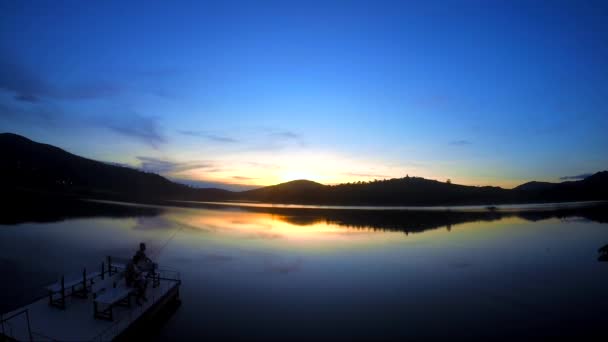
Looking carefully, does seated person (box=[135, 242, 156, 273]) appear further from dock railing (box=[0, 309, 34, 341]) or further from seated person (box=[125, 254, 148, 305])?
dock railing (box=[0, 309, 34, 341])

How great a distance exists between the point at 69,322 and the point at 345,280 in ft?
50.0

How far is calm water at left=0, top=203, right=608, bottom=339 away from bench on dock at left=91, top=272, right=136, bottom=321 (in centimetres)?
246

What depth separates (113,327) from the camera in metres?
10.1

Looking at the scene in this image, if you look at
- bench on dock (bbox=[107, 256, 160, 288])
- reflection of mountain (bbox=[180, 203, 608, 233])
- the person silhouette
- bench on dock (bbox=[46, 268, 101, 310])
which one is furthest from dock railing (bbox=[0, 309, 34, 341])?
reflection of mountain (bbox=[180, 203, 608, 233])

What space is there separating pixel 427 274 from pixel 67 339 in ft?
69.7

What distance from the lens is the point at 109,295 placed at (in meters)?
10.7

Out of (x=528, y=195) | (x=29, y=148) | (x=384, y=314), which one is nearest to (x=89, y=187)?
(x=29, y=148)

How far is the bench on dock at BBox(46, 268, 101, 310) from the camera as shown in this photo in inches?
431

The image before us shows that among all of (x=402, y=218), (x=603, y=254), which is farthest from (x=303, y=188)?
(x=603, y=254)

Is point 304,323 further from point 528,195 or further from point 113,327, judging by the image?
point 528,195

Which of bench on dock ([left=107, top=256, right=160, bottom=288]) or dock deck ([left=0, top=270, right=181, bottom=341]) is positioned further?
bench on dock ([left=107, top=256, right=160, bottom=288])

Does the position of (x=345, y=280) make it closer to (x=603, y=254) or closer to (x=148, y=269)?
(x=148, y=269)

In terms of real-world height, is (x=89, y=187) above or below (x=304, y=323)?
above

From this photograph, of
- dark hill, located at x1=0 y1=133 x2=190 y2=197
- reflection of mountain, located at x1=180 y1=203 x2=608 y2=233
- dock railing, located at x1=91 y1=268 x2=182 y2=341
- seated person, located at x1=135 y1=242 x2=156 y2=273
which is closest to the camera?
dock railing, located at x1=91 y1=268 x2=182 y2=341
